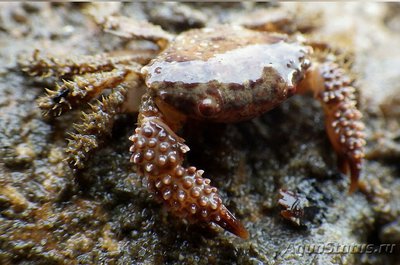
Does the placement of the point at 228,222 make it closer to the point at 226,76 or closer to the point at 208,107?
the point at 208,107

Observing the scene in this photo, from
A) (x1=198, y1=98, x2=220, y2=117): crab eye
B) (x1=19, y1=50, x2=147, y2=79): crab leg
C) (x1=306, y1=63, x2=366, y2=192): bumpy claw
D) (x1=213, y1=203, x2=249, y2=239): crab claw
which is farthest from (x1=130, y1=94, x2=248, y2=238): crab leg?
(x1=306, y1=63, x2=366, y2=192): bumpy claw

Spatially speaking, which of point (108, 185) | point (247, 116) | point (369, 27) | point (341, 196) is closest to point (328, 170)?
point (341, 196)

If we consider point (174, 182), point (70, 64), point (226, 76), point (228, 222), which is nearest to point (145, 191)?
point (174, 182)

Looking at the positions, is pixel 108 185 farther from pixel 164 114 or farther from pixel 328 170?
pixel 328 170

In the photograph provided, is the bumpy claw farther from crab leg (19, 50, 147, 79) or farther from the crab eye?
crab leg (19, 50, 147, 79)

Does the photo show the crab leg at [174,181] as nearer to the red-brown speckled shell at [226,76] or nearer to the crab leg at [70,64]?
the red-brown speckled shell at [226,76]
